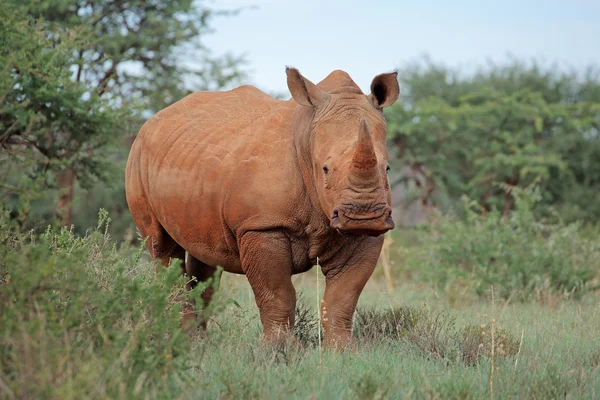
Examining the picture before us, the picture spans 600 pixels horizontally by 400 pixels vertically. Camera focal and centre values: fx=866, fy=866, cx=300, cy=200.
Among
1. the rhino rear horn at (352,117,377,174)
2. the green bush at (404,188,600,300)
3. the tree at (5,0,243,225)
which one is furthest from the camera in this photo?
the tree at (5,0,243,225)

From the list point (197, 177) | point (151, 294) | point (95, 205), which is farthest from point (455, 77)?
point (151, 294)

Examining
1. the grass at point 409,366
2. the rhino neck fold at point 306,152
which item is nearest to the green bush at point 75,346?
the grass at point 409,366

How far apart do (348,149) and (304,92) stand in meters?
0.67

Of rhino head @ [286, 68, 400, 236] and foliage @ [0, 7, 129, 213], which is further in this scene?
foliage @ [0, 7, 129, 213]

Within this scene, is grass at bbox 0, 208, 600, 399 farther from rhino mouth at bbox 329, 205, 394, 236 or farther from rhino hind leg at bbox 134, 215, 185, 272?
rhino mouth at bbox 329, 205, 394, 236

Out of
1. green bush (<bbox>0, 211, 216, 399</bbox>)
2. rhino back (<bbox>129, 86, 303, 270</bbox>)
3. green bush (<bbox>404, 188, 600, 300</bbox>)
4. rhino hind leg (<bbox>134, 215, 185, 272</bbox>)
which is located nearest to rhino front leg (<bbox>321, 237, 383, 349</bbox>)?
rhino back (<bbox>129, 86, 303, 270</bbox>)

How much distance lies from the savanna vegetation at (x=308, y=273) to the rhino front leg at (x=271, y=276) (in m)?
0.21

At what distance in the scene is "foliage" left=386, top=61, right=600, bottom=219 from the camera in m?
23.0

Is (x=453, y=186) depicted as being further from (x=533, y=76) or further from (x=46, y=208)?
(x=46, y=208)

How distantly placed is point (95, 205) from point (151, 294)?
18129 millimetres

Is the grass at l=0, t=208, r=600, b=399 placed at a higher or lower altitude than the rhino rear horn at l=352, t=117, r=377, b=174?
lower

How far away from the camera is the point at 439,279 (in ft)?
36.2

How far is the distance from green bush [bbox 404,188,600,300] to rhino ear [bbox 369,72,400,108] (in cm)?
444

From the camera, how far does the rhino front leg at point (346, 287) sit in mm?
5688
